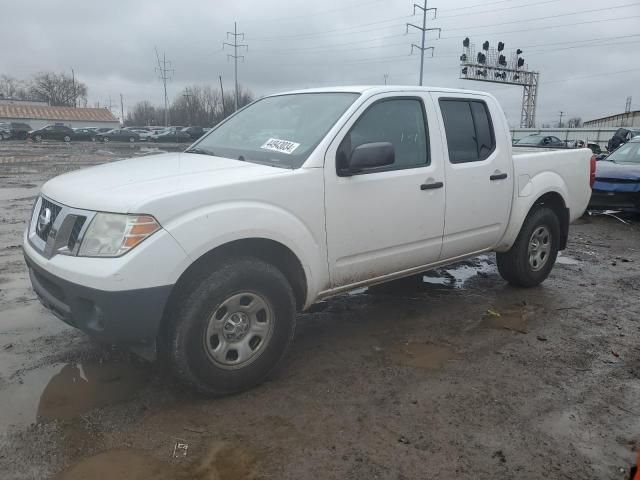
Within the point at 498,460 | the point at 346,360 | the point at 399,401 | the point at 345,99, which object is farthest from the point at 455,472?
the point at 345,99

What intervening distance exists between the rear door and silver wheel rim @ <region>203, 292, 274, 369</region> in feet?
6.08

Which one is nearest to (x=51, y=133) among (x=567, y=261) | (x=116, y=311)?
(x=567, y=261)

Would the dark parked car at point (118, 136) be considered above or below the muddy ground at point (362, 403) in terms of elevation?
above

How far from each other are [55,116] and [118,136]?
109 feet

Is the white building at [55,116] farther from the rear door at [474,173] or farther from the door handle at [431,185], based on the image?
the door handle at [431,185]

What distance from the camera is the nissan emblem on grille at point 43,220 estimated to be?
Result: 10.9ft

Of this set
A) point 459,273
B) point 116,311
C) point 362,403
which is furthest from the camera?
point 459,273

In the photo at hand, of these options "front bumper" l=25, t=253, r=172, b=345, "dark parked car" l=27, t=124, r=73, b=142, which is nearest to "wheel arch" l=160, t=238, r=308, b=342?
"front bumper" l=25, t=253, r=172, b=345

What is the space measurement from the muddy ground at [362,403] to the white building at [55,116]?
251ft

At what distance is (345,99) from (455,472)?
104 inches

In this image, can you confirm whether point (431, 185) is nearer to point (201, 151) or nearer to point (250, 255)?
point (250, 255)

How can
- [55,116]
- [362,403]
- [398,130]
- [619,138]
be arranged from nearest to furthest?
[362,403] → [398,130] → [619,138] → [55,116]

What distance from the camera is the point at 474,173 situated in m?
4.54

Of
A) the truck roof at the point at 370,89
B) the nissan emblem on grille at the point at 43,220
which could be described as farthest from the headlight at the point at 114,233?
the truck roof at the point at 370,89
